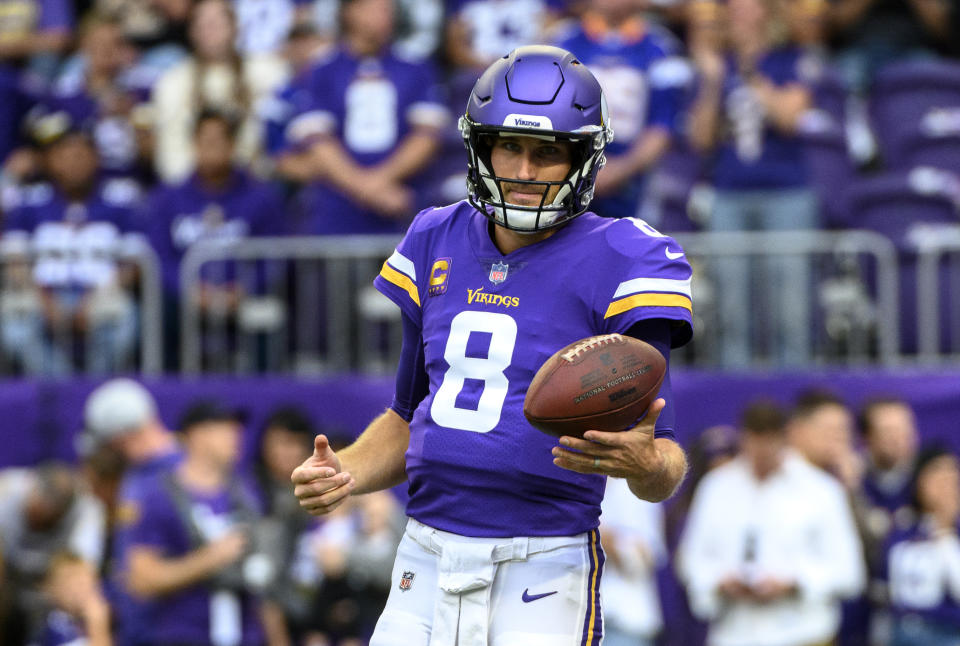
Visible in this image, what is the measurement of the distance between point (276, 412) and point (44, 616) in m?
1.57

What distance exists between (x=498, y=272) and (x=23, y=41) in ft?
26.4

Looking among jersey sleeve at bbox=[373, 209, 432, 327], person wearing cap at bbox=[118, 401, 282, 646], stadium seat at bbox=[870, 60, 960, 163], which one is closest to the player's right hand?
jersey sleeve at bbox=[373, 209, 432, 327]

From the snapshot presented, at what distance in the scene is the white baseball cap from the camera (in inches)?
303

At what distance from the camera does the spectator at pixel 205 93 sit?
920 centimetres

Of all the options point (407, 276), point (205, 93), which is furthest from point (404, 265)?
point (205, 93)

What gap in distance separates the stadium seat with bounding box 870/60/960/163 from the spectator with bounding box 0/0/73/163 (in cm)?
568

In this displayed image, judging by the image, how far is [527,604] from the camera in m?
3.49

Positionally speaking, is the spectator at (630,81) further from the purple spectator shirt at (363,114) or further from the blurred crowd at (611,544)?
the blurred crowd at (611,544)

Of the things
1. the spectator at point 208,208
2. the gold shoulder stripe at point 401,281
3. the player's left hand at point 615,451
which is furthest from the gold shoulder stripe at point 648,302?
the spectator at point 208,208

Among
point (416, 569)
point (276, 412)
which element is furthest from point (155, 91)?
point (416, 569)

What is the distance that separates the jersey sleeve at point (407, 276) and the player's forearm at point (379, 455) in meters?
0.30

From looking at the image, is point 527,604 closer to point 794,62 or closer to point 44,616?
point 44,616

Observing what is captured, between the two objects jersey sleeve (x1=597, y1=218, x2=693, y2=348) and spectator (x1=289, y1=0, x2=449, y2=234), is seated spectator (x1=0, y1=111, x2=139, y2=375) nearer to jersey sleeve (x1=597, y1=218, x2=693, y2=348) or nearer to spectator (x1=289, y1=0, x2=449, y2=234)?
spectator (x1=289, y1=0, x2=449, y2=234)

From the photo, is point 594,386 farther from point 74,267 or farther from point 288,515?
point 74,267
